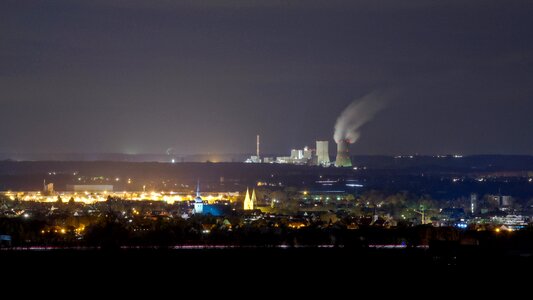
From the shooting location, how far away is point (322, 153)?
159 metres

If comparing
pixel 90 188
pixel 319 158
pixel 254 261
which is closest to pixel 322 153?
pixel 319 158

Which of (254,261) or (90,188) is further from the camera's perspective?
(90,188)

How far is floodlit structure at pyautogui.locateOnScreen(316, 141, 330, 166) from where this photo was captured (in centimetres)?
15562

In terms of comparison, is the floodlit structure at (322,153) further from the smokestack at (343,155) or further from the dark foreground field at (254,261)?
the dark foreground field at (254,261)

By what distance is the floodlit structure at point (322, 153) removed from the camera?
155625 mm

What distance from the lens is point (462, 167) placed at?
150 m

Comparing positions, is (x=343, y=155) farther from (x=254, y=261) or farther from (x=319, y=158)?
(x=254, y=261)

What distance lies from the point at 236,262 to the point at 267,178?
87476 mm

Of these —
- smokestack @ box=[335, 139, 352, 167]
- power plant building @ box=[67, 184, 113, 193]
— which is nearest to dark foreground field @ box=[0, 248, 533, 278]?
power plant building @ box=[67, 184, 113, 193]

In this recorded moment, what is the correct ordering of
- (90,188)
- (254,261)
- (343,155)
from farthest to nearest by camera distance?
(343,155), (90,188), (254,261)

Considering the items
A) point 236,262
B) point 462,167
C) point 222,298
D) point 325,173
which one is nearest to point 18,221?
point 236,262

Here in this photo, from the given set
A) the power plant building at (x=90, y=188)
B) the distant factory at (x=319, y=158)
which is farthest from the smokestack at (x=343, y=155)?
the power plant building at (x=90, y=188)

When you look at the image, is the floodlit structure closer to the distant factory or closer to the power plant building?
the distant factory

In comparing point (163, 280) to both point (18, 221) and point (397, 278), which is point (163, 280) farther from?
point (18, 221)
